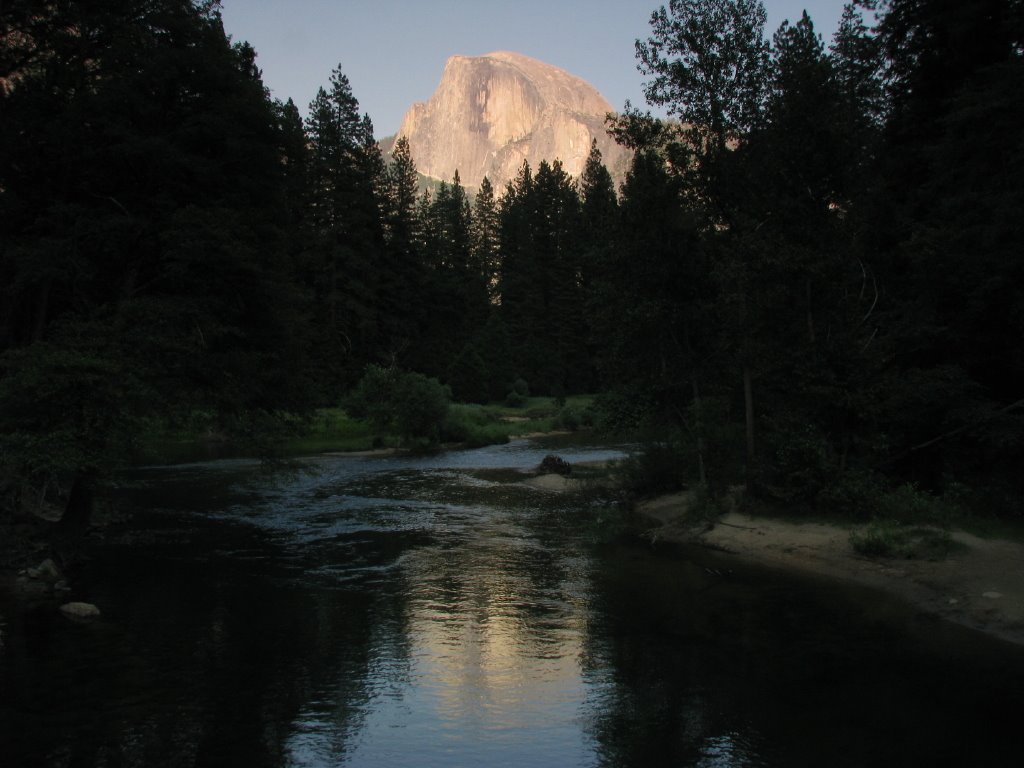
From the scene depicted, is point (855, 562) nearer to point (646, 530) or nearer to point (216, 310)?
point (646, 530)

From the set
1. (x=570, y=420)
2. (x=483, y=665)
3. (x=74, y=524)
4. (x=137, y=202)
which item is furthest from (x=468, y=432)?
(x=483, y=665)

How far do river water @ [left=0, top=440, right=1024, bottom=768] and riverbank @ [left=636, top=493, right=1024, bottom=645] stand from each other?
76 centimetres

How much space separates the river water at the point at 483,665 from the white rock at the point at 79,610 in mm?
204

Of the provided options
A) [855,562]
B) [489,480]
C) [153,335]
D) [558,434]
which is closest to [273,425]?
[153,335]

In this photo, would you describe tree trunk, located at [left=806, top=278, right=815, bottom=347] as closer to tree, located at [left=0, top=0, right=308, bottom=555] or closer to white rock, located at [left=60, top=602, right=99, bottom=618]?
tree, located at [left=0, top=0, right=308, bottom=555]

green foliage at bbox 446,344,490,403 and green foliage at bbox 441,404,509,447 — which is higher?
green foliage at bbox 446,344,490,403

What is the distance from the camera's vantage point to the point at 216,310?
22844mm

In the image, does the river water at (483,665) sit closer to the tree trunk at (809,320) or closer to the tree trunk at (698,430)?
the tree trunk at (698,430)

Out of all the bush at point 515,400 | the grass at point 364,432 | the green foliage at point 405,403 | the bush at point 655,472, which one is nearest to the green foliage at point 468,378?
the bush at point 515,400

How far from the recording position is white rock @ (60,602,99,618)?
15445mm

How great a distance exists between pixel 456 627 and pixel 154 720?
5.83 meters

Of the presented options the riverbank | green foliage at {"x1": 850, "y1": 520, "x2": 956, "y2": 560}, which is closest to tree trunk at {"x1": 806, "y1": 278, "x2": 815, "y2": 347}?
the riverbank

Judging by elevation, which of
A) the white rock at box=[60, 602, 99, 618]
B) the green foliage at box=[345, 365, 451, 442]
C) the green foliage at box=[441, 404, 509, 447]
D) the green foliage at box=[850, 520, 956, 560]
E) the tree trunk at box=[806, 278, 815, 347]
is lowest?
the white rock at box=[60, 602, 99, 618]

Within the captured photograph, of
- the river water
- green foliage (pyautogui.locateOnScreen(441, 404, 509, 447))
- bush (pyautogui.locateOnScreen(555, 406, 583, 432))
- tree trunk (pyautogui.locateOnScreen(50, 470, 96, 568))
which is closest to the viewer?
the river water
